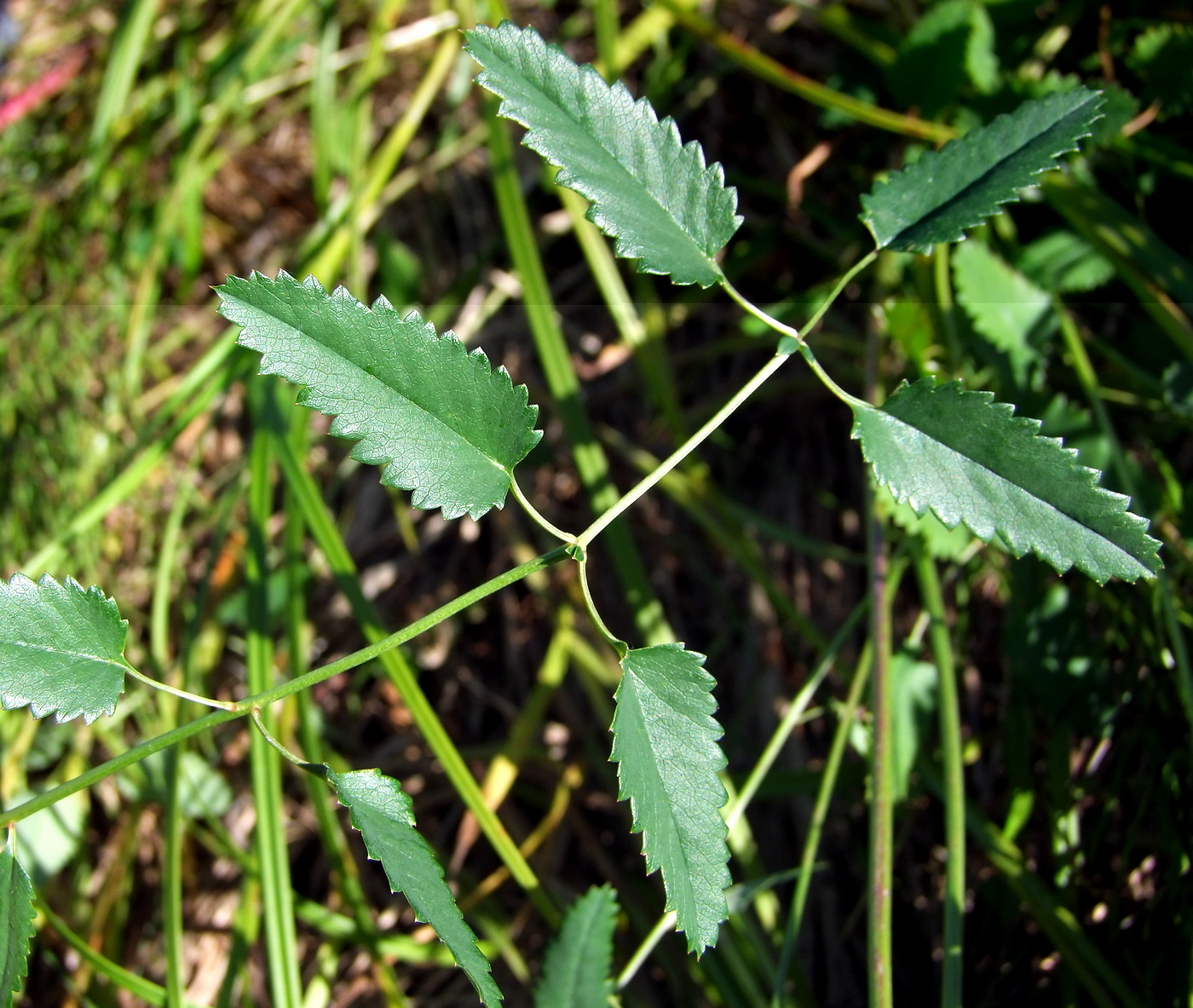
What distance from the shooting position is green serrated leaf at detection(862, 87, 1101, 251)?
0.52 meters

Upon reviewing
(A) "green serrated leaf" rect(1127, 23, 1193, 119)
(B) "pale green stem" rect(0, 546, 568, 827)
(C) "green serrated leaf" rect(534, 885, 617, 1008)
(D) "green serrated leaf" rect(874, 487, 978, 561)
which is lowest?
(C) "green serrated leaf" rect(534, 885, 617, 1008)

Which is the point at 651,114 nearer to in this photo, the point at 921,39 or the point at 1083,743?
the point at 921,39

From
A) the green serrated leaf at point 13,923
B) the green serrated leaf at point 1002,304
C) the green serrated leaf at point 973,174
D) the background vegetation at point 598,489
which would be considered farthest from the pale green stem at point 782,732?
the green serrated leaf at point 13,923

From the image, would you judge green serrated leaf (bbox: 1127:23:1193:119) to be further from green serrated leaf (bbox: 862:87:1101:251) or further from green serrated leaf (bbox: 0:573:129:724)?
green serrated leaf (bbox: 0:573:129:724)

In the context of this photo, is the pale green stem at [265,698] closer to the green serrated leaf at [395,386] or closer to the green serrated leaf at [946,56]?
the green serrated leaf at [395,386]

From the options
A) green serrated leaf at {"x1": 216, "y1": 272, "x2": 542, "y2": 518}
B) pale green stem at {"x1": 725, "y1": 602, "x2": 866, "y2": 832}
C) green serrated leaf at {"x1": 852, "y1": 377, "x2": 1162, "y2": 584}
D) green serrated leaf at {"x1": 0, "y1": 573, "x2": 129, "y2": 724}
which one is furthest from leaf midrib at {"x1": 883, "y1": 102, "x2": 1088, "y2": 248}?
green serrated leaf at {"x1": 0, "y1": 573, "x2": 129, "y2": 724}

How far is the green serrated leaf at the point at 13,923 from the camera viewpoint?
451 mm

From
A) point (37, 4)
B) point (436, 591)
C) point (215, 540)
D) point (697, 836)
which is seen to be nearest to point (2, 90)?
point (37, 4)

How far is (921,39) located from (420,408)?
29.0 inches

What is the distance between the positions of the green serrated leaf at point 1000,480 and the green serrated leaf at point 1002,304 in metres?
0.37

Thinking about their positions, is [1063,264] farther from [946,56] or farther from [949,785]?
[949,785]

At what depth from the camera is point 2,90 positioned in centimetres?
140

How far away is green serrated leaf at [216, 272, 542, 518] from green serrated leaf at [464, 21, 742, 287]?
11cm

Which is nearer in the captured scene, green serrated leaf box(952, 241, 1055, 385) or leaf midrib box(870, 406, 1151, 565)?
leaf midrib box(870, 406, 1151, 565)
